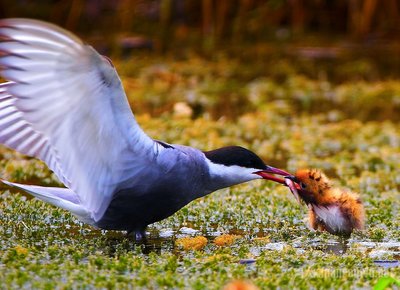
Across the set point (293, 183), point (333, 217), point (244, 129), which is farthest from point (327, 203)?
point (244, 129)

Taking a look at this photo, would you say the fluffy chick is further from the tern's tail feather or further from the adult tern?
the tern's tail feather

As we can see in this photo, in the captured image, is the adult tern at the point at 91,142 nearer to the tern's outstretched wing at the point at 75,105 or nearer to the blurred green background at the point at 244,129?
the tern's outstretched wing at the point at 75,105

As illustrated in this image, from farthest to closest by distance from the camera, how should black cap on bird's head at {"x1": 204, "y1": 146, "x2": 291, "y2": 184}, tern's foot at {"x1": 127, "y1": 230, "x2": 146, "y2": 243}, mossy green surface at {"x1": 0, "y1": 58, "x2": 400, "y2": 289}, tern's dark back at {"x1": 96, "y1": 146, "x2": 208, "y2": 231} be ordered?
1. black cap on bird's head at {"x1": 204, "y1": 146, "x2": 291, "y2": 184}
2. tern's foot at {"x1": 127, "y1": 230, "x2": 146, "y2": 243}
3. tern's dark back at {"x1": 96, "y1": 146, "x2": 208, "y2": 231}
4. mossy green surface at {"x1": 0, "y1": 58, "x2": 400, "y2": 289}

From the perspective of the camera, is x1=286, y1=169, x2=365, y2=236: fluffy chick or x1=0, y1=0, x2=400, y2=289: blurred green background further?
x1=286, y1=169, x2=365, y2=236: fluffy chick

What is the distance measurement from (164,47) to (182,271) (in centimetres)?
897

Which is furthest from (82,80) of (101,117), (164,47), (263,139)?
(164,47)

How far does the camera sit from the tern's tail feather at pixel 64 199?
581cm

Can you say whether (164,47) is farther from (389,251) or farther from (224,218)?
(389,251)

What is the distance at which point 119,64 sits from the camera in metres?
12.6

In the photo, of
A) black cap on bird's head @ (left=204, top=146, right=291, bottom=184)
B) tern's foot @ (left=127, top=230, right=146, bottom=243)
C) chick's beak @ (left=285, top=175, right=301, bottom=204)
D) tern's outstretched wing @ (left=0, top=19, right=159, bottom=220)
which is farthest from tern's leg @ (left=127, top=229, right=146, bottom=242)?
chick's beak @ (left=285, top=175, right=301, bottom=204)

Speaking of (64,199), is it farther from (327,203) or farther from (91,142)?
(327,203)

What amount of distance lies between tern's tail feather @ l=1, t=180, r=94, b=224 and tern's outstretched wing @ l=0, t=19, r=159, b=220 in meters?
0.24

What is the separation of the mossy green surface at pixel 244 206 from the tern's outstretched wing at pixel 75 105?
1.60 ft

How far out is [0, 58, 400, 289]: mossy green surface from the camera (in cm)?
514
